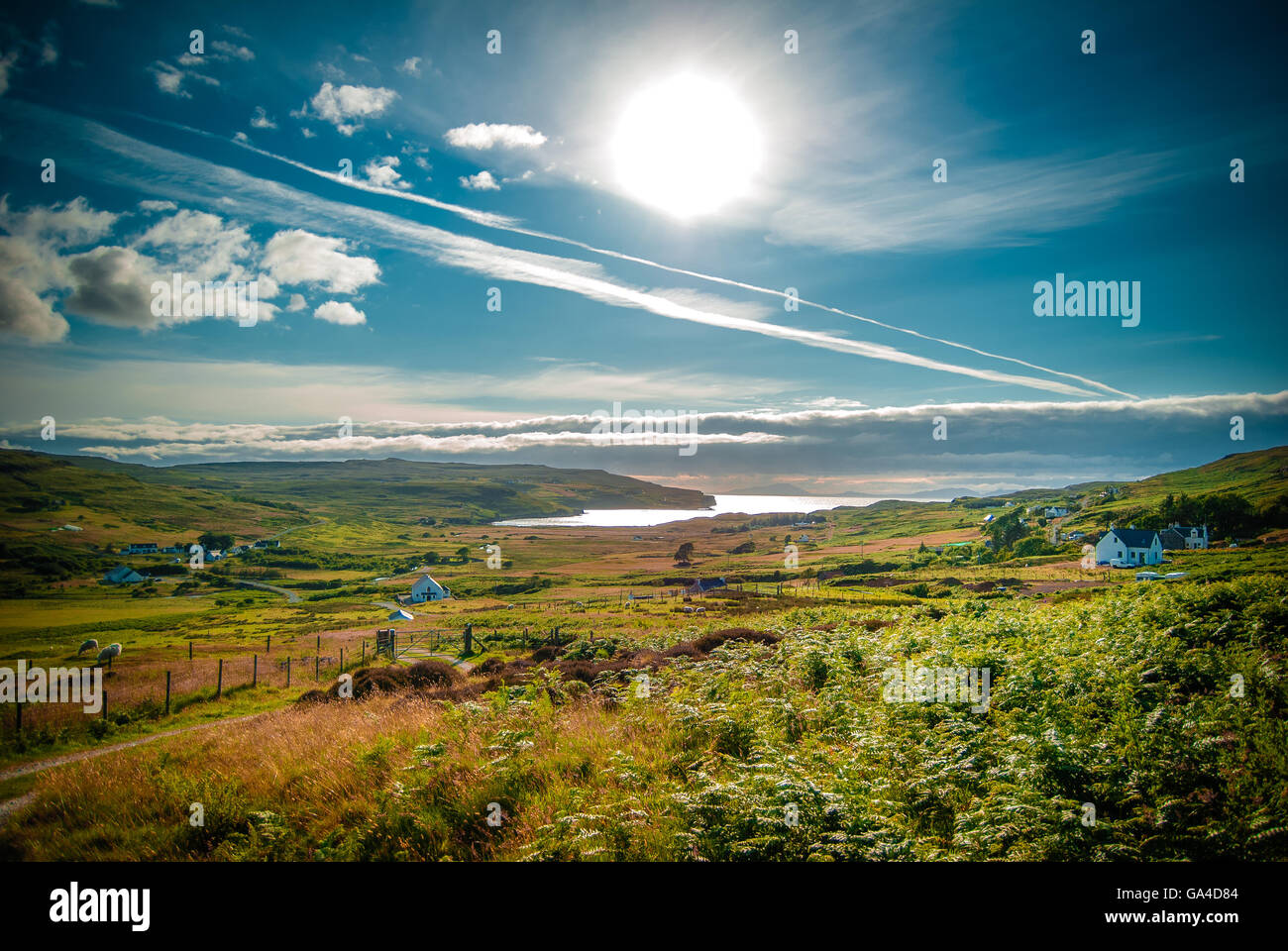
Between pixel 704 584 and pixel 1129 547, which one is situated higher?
pixel 1129 547

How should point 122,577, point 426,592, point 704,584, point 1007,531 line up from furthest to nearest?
point 122,577, point 426,592, point 1007,531, point 704,584

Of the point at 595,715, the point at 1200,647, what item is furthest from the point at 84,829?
the point at 1200,647

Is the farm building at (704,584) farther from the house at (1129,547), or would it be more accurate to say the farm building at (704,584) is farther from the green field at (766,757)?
the green field at (766,757)

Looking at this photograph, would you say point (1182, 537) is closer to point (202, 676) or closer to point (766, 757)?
point (766, 757)

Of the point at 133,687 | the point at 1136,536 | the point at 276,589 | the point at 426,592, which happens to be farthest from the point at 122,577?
the point at 1136,536

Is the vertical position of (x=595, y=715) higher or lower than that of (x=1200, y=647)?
lower
